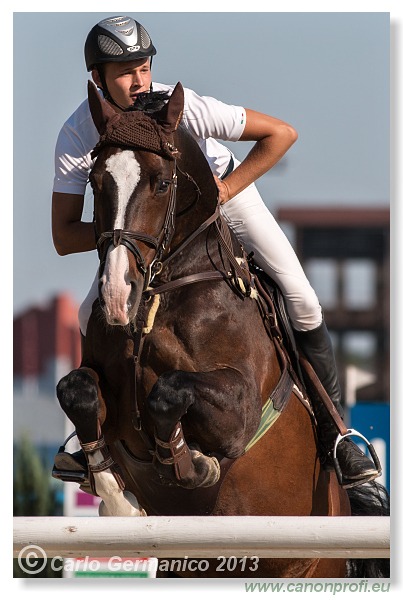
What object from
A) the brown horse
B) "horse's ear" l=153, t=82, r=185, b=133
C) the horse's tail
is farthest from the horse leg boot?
the horse's tail

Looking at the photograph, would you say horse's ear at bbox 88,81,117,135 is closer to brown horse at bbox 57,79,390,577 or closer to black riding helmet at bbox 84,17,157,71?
brown horse at bbox 57,79,390,577

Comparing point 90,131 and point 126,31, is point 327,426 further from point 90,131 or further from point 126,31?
point 126,31

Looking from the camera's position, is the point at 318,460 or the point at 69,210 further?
the point at 318,460

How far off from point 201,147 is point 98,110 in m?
0.58

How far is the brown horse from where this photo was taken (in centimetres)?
434

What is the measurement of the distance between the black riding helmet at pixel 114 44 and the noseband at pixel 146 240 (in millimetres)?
518

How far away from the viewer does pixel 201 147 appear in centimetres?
494

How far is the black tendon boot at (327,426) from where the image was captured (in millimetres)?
5211

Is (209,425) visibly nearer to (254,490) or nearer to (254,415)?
(254,415)

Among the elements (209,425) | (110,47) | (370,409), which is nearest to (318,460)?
(209,425)

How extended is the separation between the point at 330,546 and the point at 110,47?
2213mm

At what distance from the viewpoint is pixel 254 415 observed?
4.67 metres

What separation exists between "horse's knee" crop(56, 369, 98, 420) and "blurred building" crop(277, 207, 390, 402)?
94.3 ft

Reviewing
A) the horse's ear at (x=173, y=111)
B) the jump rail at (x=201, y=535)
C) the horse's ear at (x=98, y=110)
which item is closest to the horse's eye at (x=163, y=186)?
the horse's ear at (x=173, y=111)
